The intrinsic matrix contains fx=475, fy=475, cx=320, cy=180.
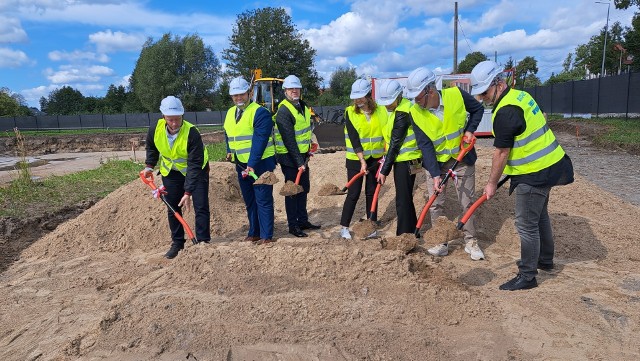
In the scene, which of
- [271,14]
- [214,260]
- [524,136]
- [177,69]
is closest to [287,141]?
[214,260]

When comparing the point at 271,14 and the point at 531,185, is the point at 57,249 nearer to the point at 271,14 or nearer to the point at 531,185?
the point at 531,185

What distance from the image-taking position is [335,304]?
3.29 metres

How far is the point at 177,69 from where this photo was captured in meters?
46.8

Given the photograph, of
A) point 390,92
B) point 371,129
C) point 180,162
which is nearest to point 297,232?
point 371,129

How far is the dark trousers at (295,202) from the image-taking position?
5434 millimetres

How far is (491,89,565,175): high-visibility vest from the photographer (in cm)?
344

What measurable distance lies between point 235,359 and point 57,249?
3.86 metres

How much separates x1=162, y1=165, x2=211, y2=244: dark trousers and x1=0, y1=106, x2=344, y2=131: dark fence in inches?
1267

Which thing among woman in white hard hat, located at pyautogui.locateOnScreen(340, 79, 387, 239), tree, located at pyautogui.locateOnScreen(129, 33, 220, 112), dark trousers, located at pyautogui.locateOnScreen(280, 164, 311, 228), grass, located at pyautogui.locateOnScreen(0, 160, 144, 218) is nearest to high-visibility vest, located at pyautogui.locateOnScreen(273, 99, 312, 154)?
dark trousers, located at pyautogui.locateOnScreen(280, 164, 311, 228)

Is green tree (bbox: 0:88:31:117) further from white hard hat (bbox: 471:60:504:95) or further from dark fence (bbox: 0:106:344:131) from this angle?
white hard hat (bbox: 471:60:504:95)

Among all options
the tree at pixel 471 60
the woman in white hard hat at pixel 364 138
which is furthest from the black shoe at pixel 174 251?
the tree at pixel 471 60

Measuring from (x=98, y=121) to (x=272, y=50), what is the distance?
619 inches

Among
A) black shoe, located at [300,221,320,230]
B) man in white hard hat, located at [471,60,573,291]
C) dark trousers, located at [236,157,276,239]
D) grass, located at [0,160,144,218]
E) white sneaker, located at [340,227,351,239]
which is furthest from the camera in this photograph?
grass, located at [0,160,144,218]

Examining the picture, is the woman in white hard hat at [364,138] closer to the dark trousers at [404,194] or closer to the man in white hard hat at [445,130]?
the dark trousers at [404,194]
